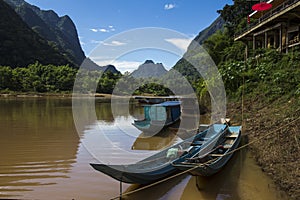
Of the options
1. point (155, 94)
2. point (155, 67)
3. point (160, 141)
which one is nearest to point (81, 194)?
point (160, 141)

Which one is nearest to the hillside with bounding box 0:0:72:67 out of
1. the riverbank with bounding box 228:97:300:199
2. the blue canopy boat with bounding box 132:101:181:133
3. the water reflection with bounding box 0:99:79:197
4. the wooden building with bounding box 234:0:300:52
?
the water reflection with bounding box 0:99:79:197

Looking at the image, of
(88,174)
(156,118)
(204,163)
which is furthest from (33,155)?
(156,118)

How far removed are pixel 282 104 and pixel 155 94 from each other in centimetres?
2747

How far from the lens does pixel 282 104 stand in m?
9.12

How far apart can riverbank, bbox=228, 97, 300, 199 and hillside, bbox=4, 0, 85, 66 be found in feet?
279

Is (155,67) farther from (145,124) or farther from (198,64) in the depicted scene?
(198,64)

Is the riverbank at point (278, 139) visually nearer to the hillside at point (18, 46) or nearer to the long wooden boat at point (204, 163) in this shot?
the long wooden boat at point (204, 163)

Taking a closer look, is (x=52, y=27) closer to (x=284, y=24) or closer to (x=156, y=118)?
(x=284, y=24)

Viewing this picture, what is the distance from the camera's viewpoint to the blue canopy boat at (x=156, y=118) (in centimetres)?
1211

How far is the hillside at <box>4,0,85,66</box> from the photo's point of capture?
9956 centimetres

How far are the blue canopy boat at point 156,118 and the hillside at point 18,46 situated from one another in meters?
51.6

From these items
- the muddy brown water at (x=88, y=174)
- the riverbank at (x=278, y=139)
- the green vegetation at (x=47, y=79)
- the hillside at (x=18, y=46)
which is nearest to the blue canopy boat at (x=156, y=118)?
the muddy brown water at (x=88, y=174)

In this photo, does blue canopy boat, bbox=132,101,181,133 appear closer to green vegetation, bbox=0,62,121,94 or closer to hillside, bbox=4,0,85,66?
green vegetation, bbox=0,62,121,94

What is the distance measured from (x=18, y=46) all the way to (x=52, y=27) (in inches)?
2531
